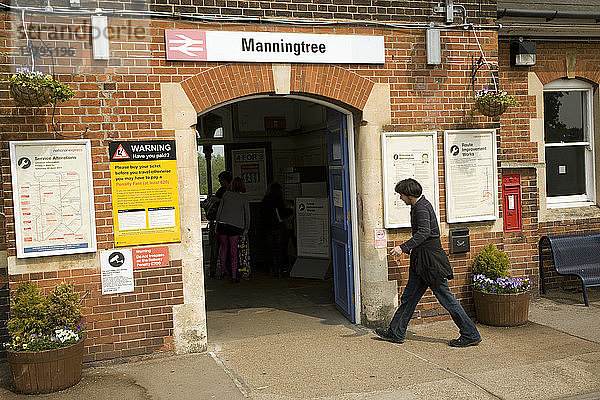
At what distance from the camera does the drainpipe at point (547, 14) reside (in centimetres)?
891

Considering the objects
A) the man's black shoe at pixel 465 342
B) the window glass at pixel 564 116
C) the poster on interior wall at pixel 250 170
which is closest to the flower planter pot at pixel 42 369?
the man's black shoe at pixel 465 342

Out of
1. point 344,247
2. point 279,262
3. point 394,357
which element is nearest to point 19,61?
point 344,247

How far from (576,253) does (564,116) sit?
7.45 feet

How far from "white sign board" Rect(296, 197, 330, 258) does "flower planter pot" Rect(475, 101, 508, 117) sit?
4411 mm

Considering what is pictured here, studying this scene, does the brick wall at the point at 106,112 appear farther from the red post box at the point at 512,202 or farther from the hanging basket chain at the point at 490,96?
the red post box at the point at 512,202

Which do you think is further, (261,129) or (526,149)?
(261,129)

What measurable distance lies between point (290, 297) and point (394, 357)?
341 cm

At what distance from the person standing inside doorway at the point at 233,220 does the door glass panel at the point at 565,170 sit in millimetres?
5160

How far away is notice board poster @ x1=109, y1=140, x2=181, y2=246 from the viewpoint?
6.83m

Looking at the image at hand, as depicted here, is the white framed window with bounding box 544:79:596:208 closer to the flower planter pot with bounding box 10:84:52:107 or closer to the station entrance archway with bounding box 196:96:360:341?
the station entrance archway with bounding box 196:96:360:341

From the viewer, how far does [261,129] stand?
14.3 metres

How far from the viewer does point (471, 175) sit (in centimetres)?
826

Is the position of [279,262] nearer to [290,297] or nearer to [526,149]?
[290,297]

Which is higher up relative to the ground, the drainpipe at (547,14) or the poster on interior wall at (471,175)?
the drainpipe at (547,14)
